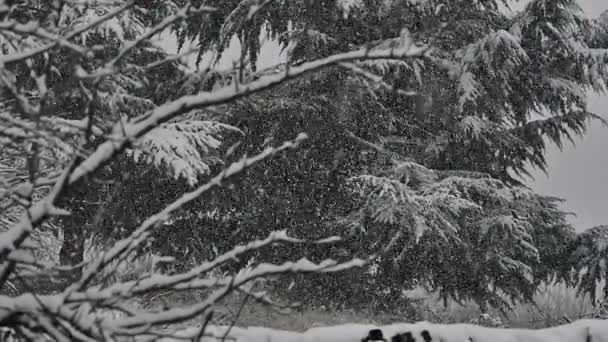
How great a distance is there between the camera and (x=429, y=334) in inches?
157

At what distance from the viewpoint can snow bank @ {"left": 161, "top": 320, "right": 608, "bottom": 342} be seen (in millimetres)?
3812

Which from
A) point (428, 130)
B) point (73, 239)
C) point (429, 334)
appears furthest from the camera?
point (428, 130)

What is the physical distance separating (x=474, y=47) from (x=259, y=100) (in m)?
2.70

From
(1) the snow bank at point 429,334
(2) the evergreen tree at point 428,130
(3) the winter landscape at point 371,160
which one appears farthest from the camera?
(2) the evergreen tree at point 428,130

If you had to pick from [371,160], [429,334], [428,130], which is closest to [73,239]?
[371,160]

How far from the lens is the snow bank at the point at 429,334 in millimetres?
3812

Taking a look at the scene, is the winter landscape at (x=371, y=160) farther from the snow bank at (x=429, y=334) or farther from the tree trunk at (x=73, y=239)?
the snow bank at (x=429, y=334)

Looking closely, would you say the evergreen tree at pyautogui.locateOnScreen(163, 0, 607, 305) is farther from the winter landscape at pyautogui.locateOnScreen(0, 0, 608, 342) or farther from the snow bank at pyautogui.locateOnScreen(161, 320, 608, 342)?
the snow bank at pyautogui.locateOnScreen(161, 320, 608, 342)

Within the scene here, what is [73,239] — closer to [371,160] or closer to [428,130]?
[371,160]

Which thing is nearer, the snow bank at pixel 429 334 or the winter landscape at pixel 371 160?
the snow bank at pixel 429 334

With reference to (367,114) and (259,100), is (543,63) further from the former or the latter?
(259,100)

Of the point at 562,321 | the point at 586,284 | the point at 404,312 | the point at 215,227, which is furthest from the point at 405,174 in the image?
the point at 586,284

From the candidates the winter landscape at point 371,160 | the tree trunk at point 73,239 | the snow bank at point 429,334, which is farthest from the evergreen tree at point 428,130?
the snow bank at point 429,334

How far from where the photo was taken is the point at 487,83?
8703mm
